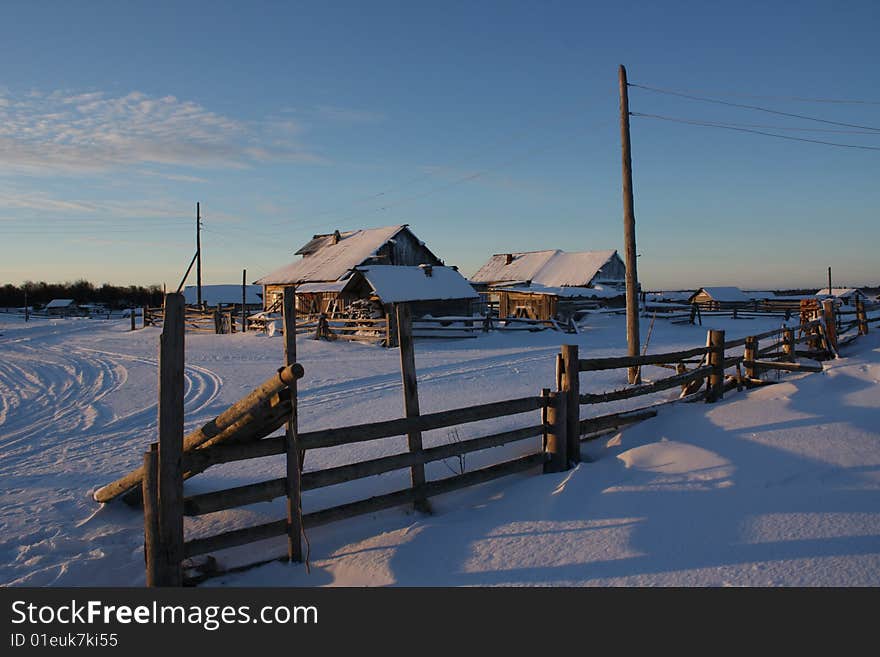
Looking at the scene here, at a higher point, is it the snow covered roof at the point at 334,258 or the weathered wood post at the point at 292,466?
the snow covered roof at the point at 334,258

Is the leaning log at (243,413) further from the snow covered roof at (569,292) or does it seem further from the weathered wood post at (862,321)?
the snow covered roof at (569,292)

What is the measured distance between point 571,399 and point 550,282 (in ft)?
145

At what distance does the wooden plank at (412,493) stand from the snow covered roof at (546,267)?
143ft

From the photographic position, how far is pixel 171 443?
176 inches

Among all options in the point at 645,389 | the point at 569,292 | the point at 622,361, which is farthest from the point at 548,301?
the point at 622,361

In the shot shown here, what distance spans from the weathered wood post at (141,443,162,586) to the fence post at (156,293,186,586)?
0.04 metres

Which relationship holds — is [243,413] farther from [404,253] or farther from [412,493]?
[404,253]

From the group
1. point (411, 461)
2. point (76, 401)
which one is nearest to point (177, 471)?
point (411, 461)

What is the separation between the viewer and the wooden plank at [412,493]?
5.32 metres

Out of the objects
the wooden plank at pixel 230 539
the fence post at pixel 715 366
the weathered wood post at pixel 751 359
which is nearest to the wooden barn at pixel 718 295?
the weathered wood post at pixel 751 359
